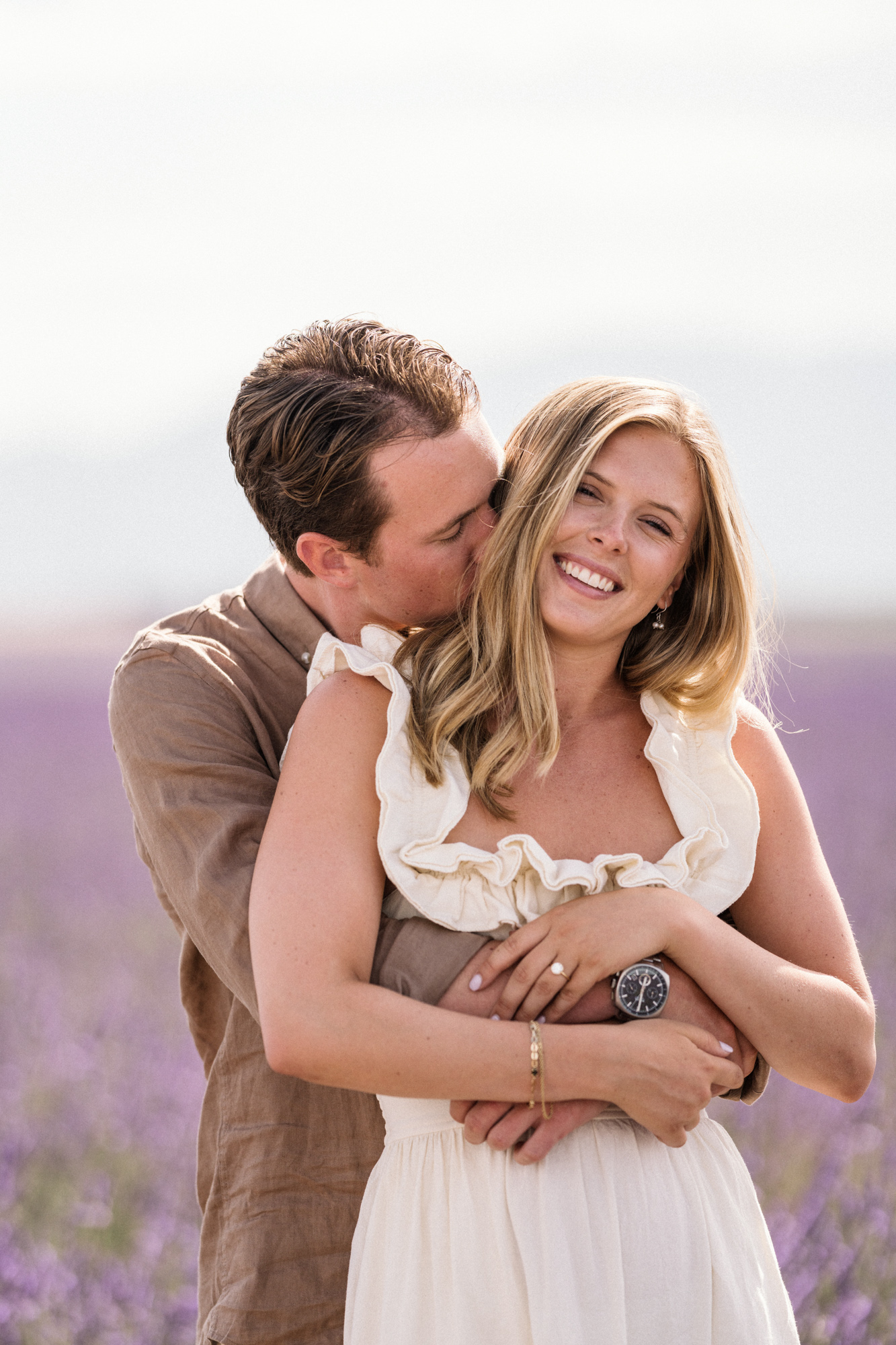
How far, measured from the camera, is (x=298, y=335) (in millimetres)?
2318

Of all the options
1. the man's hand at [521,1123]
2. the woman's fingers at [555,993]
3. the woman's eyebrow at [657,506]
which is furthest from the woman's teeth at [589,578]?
the man's hand at [521,1123]

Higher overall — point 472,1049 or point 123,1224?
point 472,1049

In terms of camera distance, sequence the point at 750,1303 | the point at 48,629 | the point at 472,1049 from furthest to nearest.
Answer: the point at 48,629 < the point at 750,1303 < the point at 472,1049

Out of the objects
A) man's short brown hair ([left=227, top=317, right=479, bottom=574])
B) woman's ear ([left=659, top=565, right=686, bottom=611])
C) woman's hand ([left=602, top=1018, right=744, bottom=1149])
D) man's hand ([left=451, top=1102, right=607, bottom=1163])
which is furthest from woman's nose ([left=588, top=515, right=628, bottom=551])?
man's hand ([left=451, top=1102, right=607, bottom=1163])

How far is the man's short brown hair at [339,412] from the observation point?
223 centimetres

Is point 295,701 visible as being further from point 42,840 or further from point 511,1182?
point 42,840

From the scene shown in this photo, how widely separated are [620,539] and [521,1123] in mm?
867

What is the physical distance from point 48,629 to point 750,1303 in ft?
71.5

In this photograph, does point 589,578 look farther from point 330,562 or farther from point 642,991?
point 642,991

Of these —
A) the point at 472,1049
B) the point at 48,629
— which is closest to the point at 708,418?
the point at 472,1049

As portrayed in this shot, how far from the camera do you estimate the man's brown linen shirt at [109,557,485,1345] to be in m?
2.00

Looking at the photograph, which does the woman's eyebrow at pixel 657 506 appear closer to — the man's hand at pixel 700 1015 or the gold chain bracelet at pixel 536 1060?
the man's hand at pixel 700 1015

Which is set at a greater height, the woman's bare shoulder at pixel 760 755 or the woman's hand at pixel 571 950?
the woman's bare shoulder at pixel 760 755

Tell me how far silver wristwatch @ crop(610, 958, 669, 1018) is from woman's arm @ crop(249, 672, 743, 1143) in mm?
54
